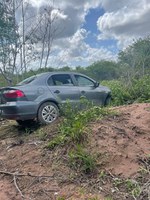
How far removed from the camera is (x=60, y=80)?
917 cm

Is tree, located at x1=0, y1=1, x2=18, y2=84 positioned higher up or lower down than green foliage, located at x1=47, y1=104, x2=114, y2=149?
higher up

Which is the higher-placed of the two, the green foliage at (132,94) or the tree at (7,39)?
the tree at (7,39)

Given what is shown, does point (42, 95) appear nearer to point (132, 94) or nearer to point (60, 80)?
point (60, 80)

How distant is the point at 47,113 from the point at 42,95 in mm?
492

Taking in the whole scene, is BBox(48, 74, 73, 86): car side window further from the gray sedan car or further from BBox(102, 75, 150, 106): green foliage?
BBox(102, 75, 150, 106): green foliage

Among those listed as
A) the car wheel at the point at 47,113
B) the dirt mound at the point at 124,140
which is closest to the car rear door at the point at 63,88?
the car wheel at the point at 47,113

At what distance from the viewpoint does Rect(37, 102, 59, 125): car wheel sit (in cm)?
833

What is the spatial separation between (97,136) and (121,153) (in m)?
0.71

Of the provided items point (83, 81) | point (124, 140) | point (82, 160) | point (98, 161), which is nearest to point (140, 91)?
point (83, 81)

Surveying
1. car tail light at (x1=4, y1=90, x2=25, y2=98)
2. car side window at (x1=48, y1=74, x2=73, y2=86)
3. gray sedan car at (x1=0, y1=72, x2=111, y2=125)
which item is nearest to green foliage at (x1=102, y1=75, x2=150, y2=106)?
gray sedan car at (x1=0, y1=72, x2=111, y2=125)

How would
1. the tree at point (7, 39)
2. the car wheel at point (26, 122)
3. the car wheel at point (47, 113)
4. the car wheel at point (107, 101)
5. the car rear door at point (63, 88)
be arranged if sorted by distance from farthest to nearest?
the tree at point (7, 39) < the car wheel at point (107, 101) < the car wheel at point (26, 122) < the car rear door at point (63, 88) < the car wheel at point (47, 113)

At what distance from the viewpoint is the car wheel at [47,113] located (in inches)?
328

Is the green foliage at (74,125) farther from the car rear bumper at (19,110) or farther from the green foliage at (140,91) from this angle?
the green foliage at (140,91)

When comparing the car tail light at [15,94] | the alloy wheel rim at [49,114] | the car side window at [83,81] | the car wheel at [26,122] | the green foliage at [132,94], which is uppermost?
the car side window at [83,81]
